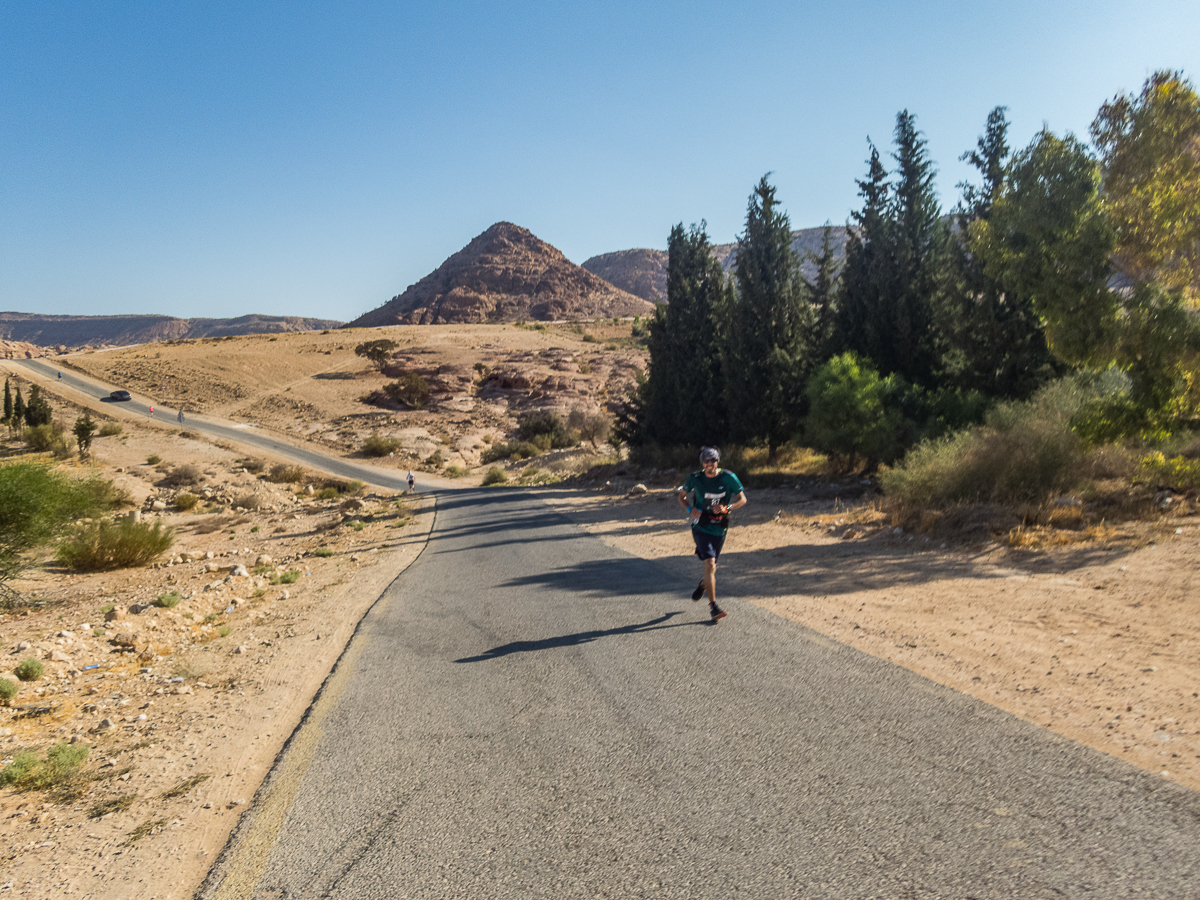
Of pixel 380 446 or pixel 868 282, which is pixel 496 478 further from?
pixel 868 282

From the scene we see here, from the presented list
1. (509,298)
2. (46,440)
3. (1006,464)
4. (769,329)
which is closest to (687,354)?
(769,329)

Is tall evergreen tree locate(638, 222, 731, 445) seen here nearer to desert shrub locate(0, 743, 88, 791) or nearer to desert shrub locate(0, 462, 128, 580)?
desert shrub locate(0, 462, 128, 580)

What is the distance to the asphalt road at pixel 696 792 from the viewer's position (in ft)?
10.2

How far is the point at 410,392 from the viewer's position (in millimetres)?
67000

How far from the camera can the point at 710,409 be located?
28938mm

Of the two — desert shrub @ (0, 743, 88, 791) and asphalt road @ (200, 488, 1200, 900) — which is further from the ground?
asphalt road @ (200, 488, 1200, 900)

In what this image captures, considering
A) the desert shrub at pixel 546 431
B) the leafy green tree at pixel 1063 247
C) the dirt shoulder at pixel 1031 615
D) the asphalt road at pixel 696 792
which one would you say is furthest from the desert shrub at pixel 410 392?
the asphalt road at pixel 696 792

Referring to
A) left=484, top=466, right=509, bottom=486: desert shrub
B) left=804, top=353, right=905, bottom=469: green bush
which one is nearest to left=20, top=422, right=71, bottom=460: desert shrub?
left=484, top=466, right=509, bottom=486: desert shrub

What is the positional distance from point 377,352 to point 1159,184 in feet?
257

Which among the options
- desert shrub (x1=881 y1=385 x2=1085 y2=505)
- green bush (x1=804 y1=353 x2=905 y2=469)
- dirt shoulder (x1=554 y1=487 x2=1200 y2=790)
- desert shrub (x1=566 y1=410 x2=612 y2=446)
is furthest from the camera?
desert shrub (x1=566 y1=410 x2=612 y2=446)

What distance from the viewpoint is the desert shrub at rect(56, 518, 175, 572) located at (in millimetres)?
16328

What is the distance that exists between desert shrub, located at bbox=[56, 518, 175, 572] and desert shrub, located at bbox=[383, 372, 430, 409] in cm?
4913

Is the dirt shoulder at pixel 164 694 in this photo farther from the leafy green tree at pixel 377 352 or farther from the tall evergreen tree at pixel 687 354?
the leafy green tree at pixel 377 352

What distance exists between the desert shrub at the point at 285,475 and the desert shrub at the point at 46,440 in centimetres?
1190
